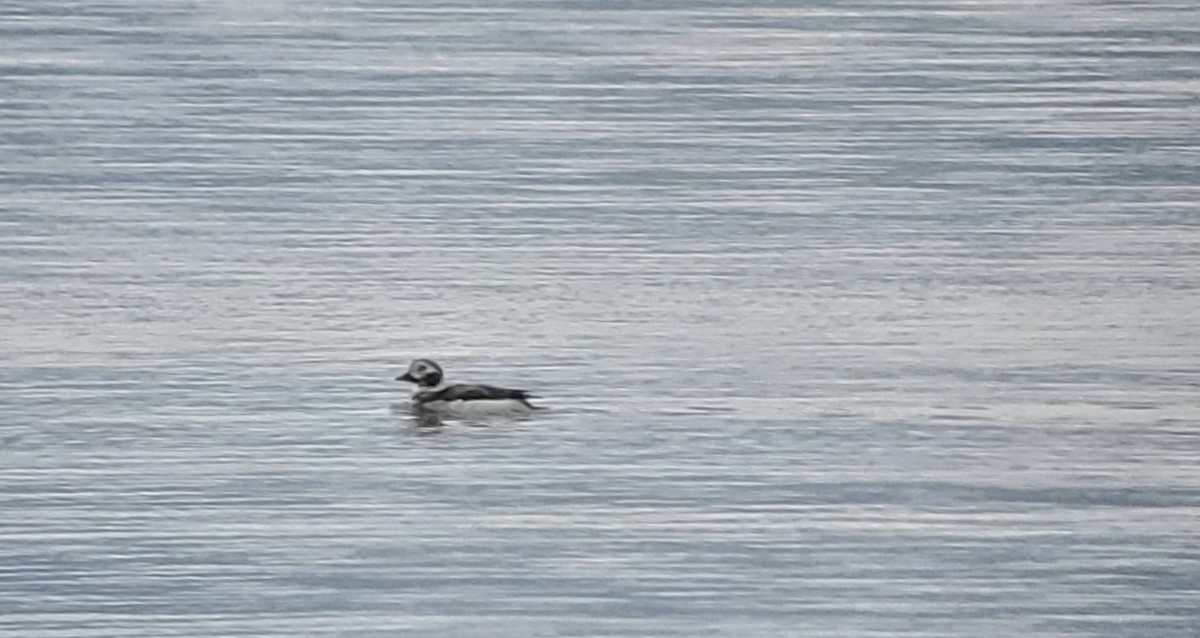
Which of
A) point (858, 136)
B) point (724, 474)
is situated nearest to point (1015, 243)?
point (858, 136)

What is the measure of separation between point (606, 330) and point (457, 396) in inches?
54.4

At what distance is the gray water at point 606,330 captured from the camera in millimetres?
9156

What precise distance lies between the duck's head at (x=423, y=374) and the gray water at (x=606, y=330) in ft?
0.44

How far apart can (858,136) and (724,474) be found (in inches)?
273

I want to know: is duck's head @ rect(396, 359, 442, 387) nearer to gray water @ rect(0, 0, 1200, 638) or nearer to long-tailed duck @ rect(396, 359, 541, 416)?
long-tailed duck @ rect(396, 359, 541, 416)

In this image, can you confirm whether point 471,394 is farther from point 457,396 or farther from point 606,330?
point 606,330

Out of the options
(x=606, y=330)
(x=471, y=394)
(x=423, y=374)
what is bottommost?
(x=471, y=394)

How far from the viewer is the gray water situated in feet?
30.0

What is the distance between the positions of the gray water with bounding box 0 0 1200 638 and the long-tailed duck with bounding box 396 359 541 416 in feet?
0.26

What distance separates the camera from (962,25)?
2162cm

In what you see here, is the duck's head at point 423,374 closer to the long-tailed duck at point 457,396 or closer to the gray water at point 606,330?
the long-tailed duck at point 457,396

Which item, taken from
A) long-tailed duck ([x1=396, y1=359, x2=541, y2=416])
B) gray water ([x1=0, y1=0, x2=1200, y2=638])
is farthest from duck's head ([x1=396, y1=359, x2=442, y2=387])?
gray water ([x1=0, y1=0, x2=1200, y2=638])

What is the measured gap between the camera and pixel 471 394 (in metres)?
11.2


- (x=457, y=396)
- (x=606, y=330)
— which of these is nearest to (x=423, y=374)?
(x=457, y=396)
